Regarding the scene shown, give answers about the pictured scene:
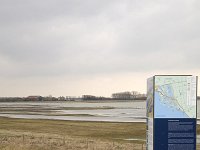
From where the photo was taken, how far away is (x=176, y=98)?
14.8 m

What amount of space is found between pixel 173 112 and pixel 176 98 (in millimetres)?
502

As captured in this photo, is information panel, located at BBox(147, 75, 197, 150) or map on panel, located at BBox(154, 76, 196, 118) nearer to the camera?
information panel, located at BBox(147, 75, 197, 150)

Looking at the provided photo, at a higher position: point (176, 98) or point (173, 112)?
point (176, 98)

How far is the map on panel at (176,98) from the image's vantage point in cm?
1467

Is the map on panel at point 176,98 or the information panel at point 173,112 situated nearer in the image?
the information panel at point 173,112

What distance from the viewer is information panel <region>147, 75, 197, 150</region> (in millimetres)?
14496

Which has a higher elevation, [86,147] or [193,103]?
[193,103]

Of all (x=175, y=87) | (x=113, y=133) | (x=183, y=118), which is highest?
(x=175, y=87)

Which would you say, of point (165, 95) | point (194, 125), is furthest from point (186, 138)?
point (165, 95)

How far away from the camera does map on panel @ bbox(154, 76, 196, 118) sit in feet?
48.1

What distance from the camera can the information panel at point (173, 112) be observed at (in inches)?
571

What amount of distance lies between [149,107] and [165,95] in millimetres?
974

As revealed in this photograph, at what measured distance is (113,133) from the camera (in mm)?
45094

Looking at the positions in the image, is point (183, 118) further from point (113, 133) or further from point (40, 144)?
point (113, 133)
